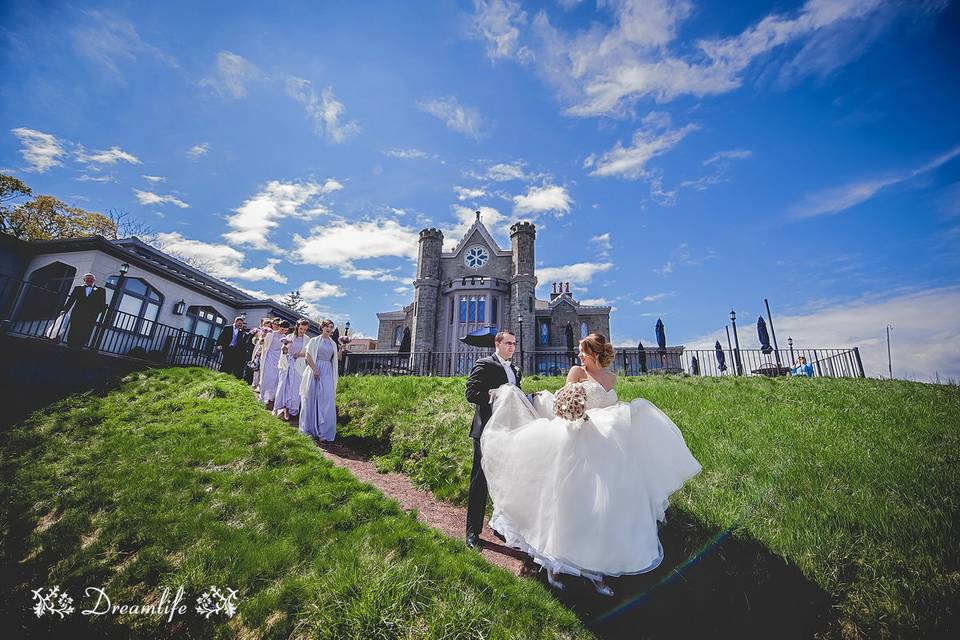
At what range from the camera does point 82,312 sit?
12.8m

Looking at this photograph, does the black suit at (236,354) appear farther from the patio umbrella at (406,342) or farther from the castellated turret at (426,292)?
the patio umbrella at (406,342)

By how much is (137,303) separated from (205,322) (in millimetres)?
4161

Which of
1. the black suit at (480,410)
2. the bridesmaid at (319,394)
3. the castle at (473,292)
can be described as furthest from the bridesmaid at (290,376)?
the castle at (473,292)

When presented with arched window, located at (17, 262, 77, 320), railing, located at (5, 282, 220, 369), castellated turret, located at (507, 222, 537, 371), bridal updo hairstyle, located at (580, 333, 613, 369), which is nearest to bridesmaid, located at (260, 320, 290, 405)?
railing, located at (5, 282, 220, 369)

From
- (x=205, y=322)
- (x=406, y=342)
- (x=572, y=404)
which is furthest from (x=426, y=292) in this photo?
(x=572, y=404)

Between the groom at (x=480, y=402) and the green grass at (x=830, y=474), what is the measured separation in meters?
1.51

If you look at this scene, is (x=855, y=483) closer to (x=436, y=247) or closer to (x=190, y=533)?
(x=190, y=533)

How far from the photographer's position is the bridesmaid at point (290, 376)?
32.4 feet

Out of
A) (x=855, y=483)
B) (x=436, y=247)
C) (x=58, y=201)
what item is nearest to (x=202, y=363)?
(x=436, y=247)

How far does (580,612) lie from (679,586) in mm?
1165

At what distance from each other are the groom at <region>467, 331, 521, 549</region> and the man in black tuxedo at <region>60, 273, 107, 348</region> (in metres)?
15.4

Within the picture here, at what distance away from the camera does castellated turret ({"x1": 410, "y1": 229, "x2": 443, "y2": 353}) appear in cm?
2845

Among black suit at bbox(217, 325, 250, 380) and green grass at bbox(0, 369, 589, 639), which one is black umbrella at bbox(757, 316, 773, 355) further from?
black suit at bbox(217, 325, 250, 380)

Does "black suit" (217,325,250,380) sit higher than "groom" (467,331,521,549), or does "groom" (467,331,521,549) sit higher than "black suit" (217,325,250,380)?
"black suit" (217,325,250,380)
